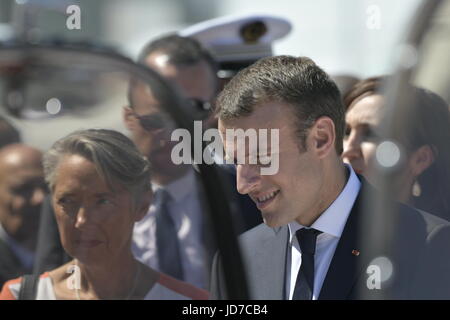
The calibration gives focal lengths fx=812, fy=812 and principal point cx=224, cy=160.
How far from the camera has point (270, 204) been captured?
2135 mm

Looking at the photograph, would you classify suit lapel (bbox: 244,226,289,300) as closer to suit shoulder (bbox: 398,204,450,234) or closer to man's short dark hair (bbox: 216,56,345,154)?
man's short dark hair (bbox: 216,56,345,154)

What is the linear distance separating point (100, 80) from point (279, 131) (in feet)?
2.23

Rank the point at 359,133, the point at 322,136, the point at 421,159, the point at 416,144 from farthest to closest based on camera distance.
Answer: the point at 359,133
the point at 322,136
the point at 421,159
the point at 416,144

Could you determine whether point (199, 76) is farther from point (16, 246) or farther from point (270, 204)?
point (16, 246)

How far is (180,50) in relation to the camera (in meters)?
3.64

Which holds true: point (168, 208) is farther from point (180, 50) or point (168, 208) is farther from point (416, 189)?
point (180, 50)

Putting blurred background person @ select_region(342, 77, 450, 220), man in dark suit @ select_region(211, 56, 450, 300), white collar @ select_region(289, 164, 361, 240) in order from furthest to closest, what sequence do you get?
white collar @ select_region(289, 164, 361, 240), man in dark suit @ select_region(211, 56, 450, 300), blurred background person @ select_region(342, 77, 450, 220)

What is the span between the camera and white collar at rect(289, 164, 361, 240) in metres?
2.19

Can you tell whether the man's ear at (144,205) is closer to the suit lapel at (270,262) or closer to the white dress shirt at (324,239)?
the suit lapel at (270,262)

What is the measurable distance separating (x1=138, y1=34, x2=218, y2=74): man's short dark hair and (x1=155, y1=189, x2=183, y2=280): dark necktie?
1.96 meters

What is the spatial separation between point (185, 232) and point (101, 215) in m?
0.18

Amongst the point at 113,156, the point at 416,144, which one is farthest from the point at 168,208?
the point at 416,144

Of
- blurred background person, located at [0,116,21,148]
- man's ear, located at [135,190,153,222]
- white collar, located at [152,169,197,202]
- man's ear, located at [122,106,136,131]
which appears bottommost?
man's ear, located at [135,190,153,222]

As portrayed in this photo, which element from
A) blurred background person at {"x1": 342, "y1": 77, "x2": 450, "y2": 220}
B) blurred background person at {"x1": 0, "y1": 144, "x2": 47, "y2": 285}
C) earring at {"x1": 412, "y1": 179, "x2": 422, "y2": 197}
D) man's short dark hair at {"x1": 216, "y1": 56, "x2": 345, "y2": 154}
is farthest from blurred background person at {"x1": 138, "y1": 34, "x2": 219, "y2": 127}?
blurred background person at {"x1": 0, "y1": 144, "x2": 47, "y2": 285}
